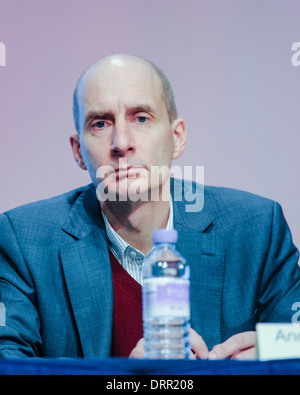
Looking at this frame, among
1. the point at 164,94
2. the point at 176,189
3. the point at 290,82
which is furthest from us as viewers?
the point at 290,82

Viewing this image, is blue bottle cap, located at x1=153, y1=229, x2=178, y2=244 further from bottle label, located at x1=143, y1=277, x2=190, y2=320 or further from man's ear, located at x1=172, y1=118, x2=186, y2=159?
man's ear, located at x1=172, y1=118, x2=186, y2=159

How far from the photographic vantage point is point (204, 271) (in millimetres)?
2074

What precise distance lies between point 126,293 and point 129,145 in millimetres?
518

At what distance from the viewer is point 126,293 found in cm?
207

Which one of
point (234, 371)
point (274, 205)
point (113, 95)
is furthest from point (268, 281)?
point (234, 371)

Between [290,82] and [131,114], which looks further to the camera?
[290,82]

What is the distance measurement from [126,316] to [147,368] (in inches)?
42.0

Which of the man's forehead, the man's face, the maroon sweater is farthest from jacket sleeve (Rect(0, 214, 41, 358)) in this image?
the man's forehead

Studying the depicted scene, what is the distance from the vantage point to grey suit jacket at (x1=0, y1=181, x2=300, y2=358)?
6.48 feet

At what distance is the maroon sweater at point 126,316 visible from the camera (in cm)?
202

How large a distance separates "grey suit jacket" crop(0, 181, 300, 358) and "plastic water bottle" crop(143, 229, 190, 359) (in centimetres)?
16

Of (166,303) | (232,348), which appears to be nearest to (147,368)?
(166,303)
